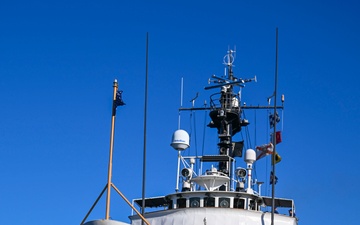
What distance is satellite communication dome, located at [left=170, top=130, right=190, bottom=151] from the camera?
41.8m

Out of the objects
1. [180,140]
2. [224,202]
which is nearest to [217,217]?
[224,202]

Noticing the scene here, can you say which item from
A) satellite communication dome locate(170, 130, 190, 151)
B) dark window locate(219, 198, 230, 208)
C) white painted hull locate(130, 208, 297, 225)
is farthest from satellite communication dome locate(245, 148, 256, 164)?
satellite communication dome locate(170, 130, 190, 151)

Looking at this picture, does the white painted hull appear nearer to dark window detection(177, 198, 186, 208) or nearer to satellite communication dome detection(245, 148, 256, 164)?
dark window detection(177, 198, 186, 208)

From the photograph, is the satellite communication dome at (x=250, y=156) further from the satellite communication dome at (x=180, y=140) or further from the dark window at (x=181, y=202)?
the dark window at (x=181, y=202)

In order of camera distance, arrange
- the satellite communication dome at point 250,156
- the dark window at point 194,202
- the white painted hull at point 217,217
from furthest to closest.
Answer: the satellite communication dome at point 250,156 < the dark window at point 194,202 < the white painted hull at point 217,217

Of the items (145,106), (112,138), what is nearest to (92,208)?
(112,138)

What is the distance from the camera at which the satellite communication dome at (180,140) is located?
4175cm

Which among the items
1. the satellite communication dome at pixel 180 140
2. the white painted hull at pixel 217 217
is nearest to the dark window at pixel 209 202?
the white painted hull at pixel 217 217

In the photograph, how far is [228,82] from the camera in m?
45.9

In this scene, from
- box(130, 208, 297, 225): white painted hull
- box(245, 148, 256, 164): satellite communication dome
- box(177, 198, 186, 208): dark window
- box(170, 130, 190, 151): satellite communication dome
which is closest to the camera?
box(130, 208, 297, 225): white painted hull

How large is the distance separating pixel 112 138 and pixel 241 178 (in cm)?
1753

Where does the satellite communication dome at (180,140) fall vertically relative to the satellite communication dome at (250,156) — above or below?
above

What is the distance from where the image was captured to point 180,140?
41.8 meters

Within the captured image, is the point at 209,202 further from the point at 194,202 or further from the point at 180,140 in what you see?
the point at 180,140
